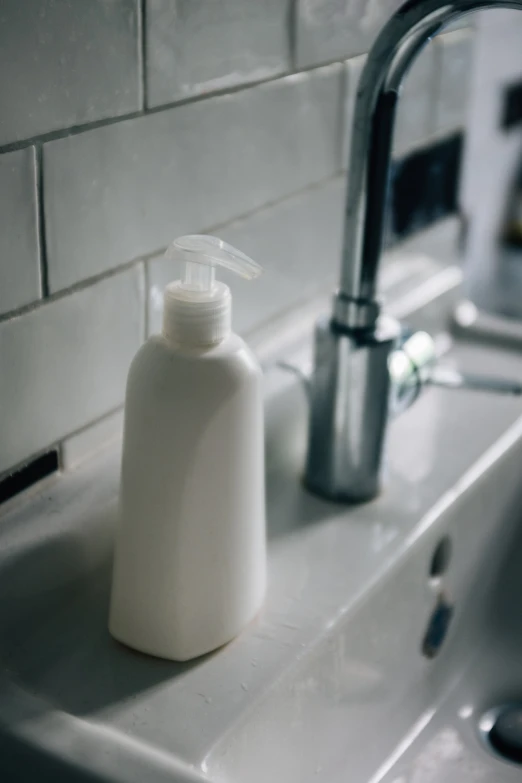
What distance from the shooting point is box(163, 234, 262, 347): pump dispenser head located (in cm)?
45

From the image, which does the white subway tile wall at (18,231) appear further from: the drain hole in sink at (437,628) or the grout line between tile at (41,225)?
the drain hole in sink at (437,628)

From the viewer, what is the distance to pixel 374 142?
545mm

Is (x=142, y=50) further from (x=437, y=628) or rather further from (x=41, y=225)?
(x=437, y=628)

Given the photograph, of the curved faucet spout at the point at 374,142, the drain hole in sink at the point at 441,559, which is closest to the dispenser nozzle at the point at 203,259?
the curved faucet spout at the point at 374,142

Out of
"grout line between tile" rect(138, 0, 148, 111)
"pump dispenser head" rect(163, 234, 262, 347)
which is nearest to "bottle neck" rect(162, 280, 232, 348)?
"pump dispenser head" rect(163, 234, 262, 347)

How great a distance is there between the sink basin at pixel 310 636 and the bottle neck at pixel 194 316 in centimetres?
13

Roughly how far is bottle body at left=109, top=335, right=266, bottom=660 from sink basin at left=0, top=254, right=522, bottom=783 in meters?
0.02

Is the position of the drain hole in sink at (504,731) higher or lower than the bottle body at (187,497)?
lower

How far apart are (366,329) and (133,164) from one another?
5.9 inches

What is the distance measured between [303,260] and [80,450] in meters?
0.22

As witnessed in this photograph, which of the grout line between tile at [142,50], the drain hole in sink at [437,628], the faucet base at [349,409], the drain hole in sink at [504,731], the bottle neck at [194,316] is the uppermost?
the grout line between tile at [142,50]

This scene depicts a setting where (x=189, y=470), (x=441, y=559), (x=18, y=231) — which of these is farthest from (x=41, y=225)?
(x=441, y=559)

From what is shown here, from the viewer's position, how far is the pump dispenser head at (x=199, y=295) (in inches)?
17.8

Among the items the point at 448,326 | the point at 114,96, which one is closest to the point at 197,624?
the point at 114,96
